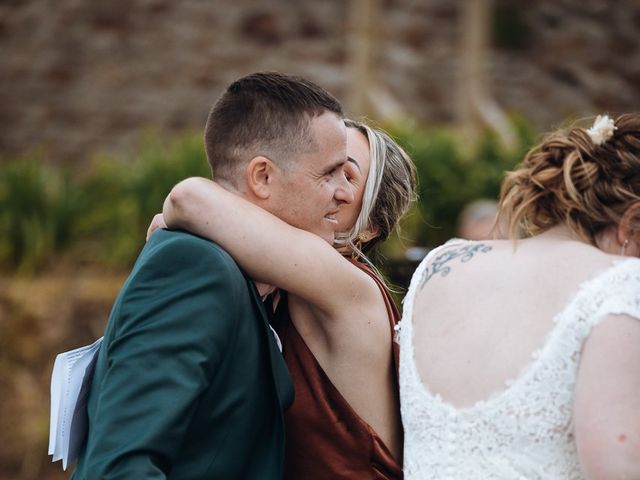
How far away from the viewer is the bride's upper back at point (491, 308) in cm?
222

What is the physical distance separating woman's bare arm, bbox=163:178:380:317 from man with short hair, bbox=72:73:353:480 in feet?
0.24

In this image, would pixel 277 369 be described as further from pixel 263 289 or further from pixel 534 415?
pixel 534 415

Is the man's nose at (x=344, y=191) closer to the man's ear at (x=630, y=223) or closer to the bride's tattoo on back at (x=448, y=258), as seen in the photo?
the bride's tattoo on back at (x=448, y=258)

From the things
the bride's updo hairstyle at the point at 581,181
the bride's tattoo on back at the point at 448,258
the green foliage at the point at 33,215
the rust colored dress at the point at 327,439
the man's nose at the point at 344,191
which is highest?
the bride's updo hairstyle at the point at 581,181

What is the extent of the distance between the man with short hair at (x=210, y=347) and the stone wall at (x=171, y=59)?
8.42m

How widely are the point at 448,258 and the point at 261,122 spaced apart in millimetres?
622

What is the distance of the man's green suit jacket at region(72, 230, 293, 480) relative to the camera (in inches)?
86.0

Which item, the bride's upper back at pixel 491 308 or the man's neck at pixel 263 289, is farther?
the man's neck at pixel 263 289

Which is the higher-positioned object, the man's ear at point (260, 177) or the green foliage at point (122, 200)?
the man's ear at point (260, 177)

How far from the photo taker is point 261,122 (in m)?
2.63

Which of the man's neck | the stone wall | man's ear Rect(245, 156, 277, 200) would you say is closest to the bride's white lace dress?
the man's neck

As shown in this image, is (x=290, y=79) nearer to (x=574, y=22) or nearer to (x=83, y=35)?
(x=83, y=35)

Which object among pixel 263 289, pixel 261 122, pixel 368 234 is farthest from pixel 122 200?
pixel 261 122


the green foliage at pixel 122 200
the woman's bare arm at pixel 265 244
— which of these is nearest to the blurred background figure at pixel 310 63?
the green foliage at pixel 122 200
